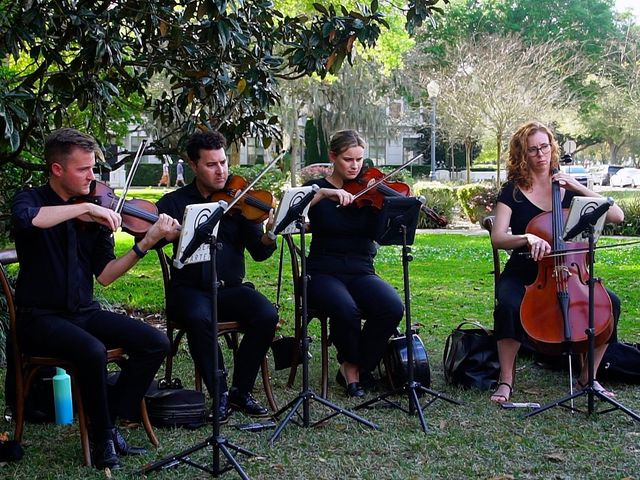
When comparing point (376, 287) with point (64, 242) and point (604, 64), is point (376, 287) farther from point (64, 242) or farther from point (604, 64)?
point (604, 64)

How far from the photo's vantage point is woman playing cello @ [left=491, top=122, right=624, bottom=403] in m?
5.00

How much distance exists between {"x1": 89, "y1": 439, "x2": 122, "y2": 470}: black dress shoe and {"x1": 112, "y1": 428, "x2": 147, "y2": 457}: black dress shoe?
8 cm

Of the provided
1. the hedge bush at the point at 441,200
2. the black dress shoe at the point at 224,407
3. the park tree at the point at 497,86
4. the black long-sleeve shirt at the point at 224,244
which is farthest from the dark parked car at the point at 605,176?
the black dress shoe at the point at 224,407

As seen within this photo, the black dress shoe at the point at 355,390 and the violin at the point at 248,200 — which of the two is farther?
the black dress shoe at the point at 355,390

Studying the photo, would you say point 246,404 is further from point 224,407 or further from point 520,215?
point 520,215

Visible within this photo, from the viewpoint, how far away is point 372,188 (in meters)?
5.04

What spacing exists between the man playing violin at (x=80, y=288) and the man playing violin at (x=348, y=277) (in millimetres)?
1268

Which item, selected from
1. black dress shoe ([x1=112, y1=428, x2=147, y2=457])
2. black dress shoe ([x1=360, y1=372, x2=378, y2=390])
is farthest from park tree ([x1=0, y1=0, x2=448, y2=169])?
black dress shoe ([x1=360, y1=372, x2=378, y2=390])

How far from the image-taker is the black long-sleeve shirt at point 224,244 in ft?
15.8

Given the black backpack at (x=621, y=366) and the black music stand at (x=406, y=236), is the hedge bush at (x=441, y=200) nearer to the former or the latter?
the black backpack at (x=621, y=366)

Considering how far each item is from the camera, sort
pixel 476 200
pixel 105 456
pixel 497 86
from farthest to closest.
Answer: pixel 497 86 < pixel 476 200 < pixel 105 456

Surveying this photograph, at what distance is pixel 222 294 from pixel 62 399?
101 centimetres

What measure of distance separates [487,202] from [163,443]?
44.0 feet

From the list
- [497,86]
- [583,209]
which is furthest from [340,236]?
[497,86]
